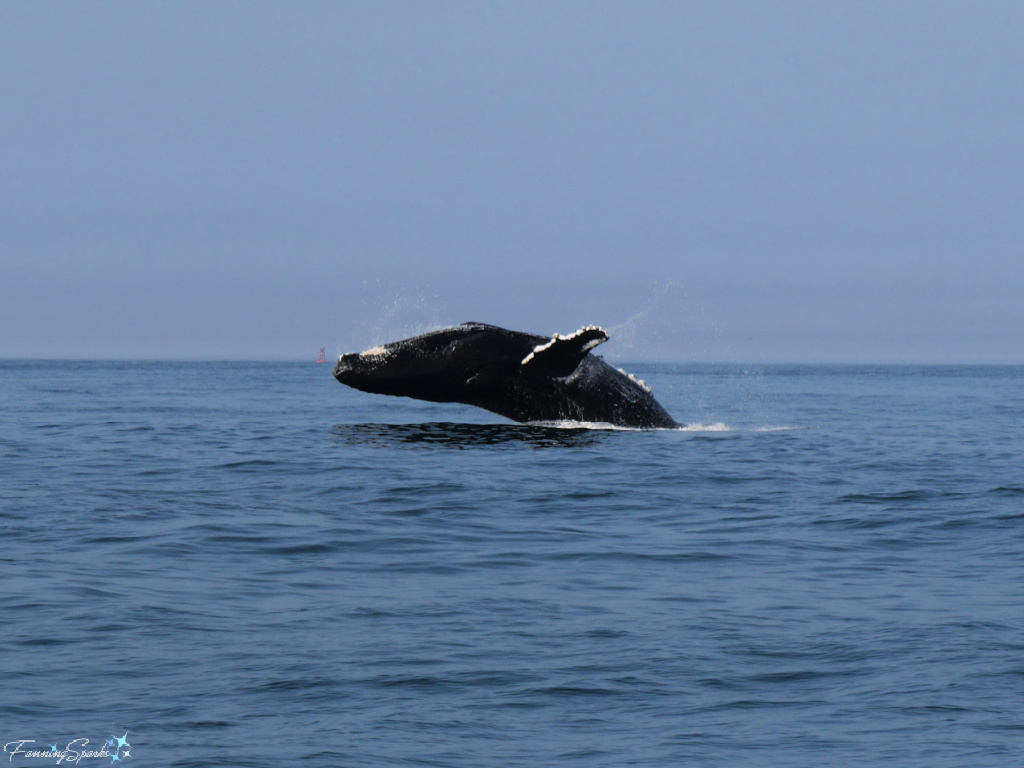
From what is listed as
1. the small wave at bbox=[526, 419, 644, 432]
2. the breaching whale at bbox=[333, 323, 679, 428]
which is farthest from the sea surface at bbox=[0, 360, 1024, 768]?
the small wave at bbox=[526, 419, 644, 432]

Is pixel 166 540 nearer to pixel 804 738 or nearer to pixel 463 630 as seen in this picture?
pixel 463 630

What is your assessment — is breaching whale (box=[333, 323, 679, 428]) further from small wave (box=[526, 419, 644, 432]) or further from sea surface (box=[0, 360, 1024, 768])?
sea surface (box=[0, 360, 1024, 768])

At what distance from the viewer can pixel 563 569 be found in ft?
30.0

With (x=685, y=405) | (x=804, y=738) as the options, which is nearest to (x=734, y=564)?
(x=804, y=738)

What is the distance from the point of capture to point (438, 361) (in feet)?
56.3

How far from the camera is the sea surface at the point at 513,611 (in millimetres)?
5449

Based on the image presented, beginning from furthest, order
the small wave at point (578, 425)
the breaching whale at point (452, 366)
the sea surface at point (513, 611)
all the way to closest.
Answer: the small wave at point (578, 425), the breaching whale at point (452, 366), the sea surface at point (513, 611)

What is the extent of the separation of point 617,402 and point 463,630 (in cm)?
1187

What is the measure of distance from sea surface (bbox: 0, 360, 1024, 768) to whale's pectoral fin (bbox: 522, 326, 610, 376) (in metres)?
1.13
